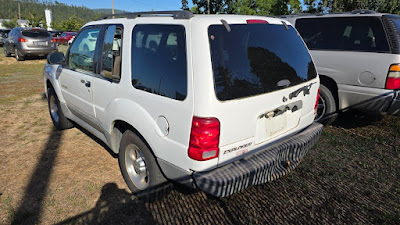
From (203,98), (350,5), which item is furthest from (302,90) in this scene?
(350,5)

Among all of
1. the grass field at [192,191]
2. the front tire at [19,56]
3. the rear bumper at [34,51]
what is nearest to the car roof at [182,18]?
the grass field at [192,191]

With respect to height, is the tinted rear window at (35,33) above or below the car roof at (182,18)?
above

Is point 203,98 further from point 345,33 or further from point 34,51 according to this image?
point 34,51

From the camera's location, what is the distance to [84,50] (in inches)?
143

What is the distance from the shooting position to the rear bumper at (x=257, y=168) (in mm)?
2174

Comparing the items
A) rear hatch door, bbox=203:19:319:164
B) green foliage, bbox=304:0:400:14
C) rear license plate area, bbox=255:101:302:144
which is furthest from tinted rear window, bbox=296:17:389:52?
green foliage, bbox=304:0:400:14

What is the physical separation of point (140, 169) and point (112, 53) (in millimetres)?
1241

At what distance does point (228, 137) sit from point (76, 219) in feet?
5.41

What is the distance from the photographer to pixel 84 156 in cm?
391

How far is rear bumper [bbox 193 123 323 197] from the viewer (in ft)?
7.13

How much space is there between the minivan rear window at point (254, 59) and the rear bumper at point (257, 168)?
57 cm

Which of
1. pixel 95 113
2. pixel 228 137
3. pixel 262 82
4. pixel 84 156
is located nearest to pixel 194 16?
pixel 262 82

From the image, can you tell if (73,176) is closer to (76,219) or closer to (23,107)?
(76,219)

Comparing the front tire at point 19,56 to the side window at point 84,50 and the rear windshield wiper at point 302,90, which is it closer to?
the side window at point 84,50
